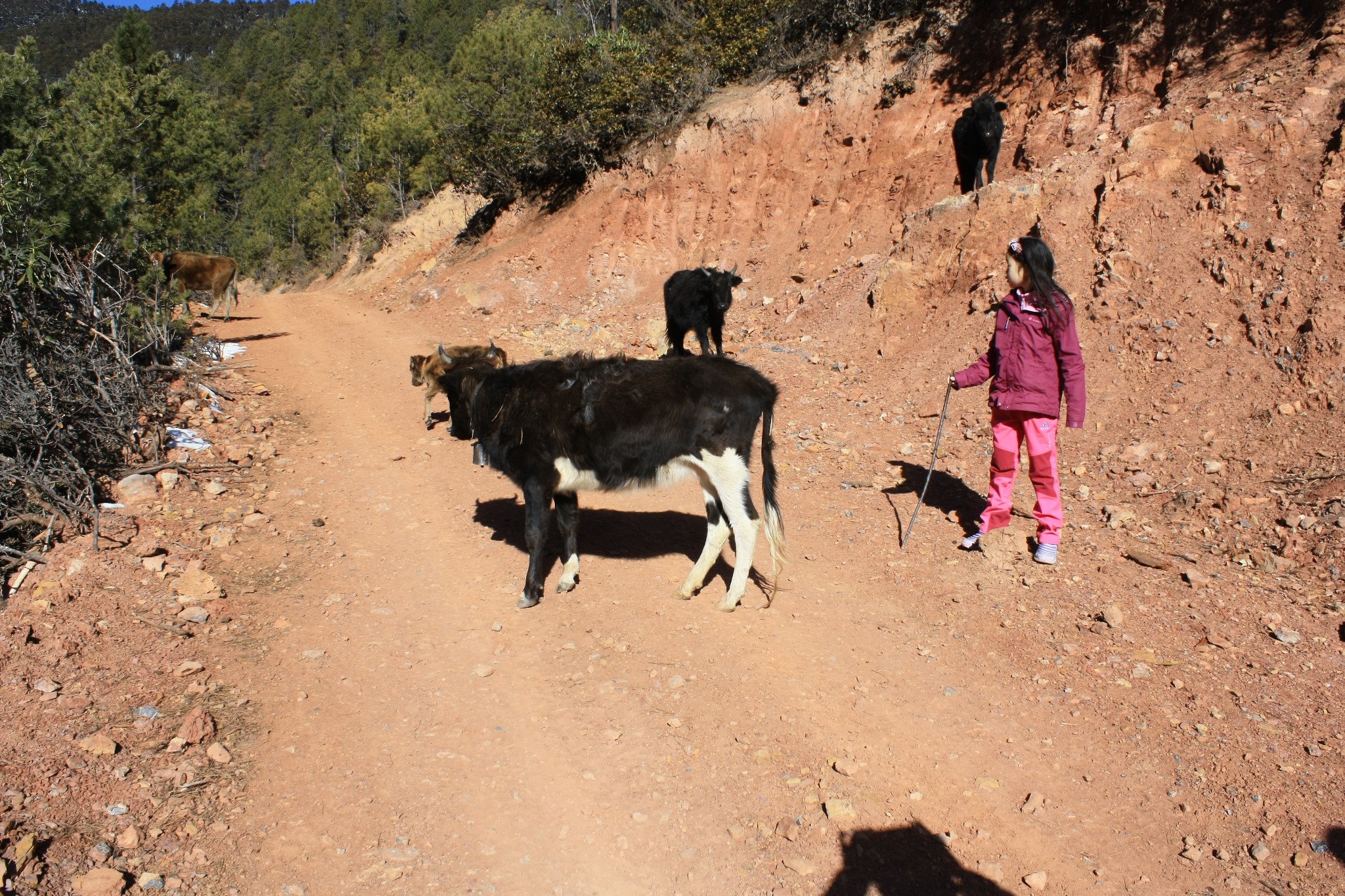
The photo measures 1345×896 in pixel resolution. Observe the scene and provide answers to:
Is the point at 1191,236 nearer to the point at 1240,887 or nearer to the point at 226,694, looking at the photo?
the point at 1240,887

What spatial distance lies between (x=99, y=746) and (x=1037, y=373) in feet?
20.6

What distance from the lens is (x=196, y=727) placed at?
4.30 metres

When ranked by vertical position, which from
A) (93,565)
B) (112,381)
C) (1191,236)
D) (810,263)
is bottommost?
(810,263)

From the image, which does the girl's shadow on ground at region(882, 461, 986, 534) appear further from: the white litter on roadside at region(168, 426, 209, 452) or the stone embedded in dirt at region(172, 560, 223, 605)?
the white litter on roadside at region(168, 426, 209, 452)

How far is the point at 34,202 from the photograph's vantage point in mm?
8141

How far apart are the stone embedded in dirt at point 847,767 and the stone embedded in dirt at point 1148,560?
3.29 m

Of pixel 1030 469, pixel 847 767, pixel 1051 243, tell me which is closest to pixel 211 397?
pixel 847 767

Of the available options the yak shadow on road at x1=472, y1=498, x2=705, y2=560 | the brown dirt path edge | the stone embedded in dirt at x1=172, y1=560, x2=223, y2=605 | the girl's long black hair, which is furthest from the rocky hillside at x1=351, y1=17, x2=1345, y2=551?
the stone embedded in dirt at x1=172, y1=560, x2=223, y2=605

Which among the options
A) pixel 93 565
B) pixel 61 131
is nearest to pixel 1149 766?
pixel 93 565

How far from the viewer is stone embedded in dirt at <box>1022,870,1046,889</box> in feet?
11.4

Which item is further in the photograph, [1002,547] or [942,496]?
[942,496]

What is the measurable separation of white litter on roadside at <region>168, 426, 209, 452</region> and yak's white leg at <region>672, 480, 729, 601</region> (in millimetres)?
5550

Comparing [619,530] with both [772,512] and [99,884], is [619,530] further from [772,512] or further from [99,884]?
[99,884]

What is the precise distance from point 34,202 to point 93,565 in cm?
467
